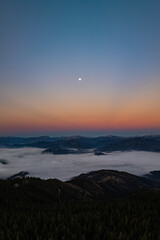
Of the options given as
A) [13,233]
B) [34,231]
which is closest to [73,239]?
Result: [34,231]

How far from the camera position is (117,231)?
7.68 meters

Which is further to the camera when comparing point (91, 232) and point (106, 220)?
point (106, 220)

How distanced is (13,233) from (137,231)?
4.94 meters

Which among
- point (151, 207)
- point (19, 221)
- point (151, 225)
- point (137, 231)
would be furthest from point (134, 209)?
point (19, 221)

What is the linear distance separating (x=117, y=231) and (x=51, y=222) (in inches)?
115

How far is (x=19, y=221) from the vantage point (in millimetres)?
9305

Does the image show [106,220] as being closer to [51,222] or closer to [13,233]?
[51,222]

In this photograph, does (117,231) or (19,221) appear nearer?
(117,231)

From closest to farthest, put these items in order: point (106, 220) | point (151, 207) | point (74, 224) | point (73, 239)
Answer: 1. point (73, 239)
2. point (74, 224)
3. point (106, 220)
4. point (151, 207)

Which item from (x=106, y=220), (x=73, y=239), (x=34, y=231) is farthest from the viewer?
(x=106, y=220)

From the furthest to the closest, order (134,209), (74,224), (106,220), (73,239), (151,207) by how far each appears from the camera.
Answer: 1. (151,207)
2. (134,209)
3. (106,220)
4. (74,224)
5. (73,239)

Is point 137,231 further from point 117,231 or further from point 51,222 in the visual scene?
point 51,222

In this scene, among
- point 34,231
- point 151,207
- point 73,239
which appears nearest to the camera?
point 73,239

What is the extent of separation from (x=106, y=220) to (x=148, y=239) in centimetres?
237
